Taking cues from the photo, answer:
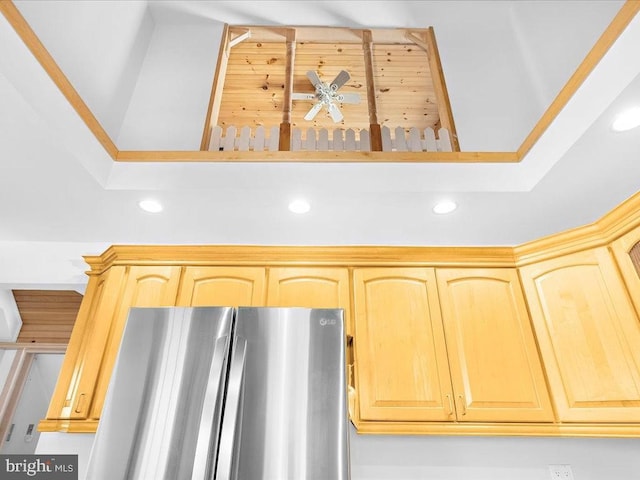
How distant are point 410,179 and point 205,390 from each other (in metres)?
1.44

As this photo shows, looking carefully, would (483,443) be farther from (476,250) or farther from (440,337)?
(476,250)

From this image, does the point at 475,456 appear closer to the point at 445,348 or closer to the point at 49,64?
the point at 445,348

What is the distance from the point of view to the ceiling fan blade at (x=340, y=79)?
3.00 metres

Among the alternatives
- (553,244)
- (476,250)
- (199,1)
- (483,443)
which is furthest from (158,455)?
(199,1)

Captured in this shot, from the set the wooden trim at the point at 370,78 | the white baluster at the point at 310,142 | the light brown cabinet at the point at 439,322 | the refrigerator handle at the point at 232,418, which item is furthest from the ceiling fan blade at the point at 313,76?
the refrigerator handle at the point at 232,418

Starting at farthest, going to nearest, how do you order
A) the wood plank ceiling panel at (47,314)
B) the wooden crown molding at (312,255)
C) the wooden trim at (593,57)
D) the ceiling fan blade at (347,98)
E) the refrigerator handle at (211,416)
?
1. the wood plank ceiling panel at (47,314)
2. the ceiling fan blade at (347,98)
3. the wooden crown molding at (312,255)
4. the wooden trim at (593,57)
5. the refrigerator handle at (211,416)

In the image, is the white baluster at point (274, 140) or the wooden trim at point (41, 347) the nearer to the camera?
the white baluster at point (274, 140)

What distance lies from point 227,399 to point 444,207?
1.52 meters

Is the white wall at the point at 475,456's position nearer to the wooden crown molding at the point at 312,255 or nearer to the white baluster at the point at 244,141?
the wooden crown molding at the point at 312,255

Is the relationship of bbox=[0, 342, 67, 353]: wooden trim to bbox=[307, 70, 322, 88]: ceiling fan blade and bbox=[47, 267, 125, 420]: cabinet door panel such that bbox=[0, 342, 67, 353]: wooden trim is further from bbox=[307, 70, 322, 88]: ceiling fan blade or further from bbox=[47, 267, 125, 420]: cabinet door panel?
bbox=[307, 70, 322, 88]: ceiling fan blade

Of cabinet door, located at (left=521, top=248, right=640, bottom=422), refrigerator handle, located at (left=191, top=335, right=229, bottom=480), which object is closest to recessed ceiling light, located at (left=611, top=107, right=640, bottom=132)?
cabinet door, located at (left=521, top=248, right=640, bottom=422)

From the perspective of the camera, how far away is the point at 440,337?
6.93 feet

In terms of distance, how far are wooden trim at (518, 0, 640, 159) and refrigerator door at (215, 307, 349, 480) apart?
134 centimetres

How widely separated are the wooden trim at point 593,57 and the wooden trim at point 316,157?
0.93 ft
